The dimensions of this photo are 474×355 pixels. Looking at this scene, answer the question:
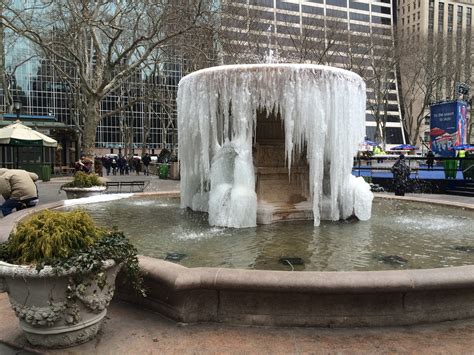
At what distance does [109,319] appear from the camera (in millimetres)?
3977

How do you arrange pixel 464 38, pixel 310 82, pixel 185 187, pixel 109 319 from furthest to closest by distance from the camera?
pixel 464 38
pixel 185 187
pixel 310 82
pixel 109 319

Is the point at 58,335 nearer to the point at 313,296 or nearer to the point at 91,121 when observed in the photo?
the point at 313,296

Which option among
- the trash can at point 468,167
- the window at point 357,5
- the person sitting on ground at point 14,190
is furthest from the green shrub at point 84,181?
the window at point 357,5

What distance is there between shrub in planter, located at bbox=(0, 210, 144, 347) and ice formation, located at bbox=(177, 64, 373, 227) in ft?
14.6

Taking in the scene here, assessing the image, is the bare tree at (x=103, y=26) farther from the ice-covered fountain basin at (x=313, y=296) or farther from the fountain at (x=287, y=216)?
the ice-covered fountain basin at (x=313, y=296)

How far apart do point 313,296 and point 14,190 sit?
294 inches

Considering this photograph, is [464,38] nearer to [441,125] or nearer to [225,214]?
[441,125]

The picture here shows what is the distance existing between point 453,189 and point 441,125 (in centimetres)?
1278

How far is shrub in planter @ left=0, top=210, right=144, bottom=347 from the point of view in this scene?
319 cm

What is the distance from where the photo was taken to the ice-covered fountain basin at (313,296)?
3695 mm

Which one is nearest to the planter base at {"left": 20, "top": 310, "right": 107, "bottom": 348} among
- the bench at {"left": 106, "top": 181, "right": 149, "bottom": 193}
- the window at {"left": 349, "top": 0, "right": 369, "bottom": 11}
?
the bench at {"left": 106, "top": 181, "right": 149, "bottom": 193}

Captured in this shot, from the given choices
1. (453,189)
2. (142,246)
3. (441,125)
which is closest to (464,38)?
(441,125)

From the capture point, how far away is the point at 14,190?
8.96 m

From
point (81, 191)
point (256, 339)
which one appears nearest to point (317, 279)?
point (256, 339)
